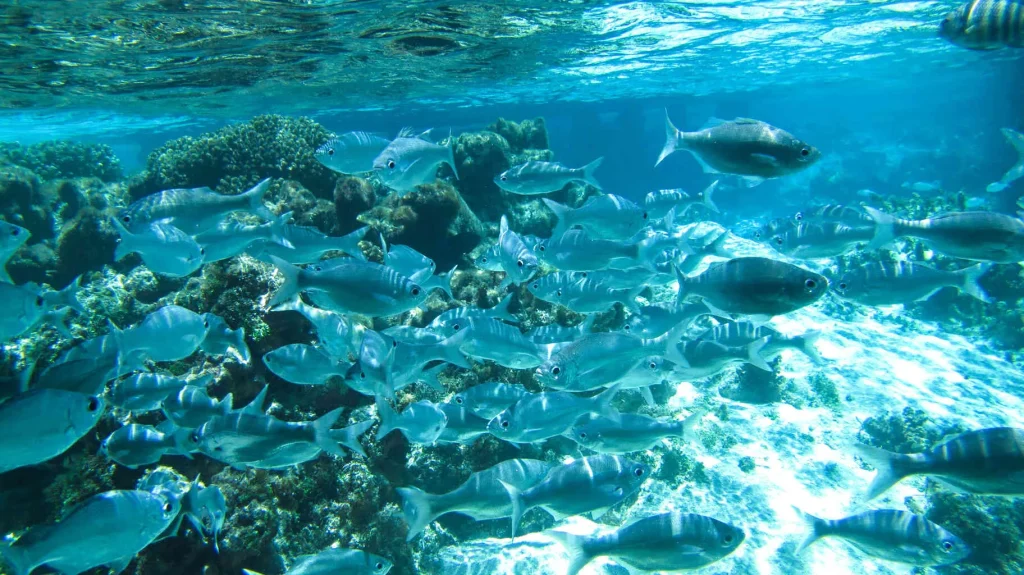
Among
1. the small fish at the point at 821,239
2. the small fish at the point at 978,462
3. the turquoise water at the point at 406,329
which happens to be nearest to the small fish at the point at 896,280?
the turquoise water at the point at 406,329

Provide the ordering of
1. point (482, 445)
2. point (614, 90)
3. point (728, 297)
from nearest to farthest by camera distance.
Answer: point (728, 297) < point (482, 445) < point (614, 90)

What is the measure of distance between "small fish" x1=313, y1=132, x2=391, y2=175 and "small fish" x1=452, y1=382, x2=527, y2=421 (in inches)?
122

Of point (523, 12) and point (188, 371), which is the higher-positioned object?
point (523, 12)

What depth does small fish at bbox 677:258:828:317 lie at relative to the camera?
365cm

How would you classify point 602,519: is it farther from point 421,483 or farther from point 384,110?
point 384,110

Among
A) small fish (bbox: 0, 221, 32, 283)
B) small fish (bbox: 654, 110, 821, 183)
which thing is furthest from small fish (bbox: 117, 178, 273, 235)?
small fish (bbox: 654, 110, 821, 183)

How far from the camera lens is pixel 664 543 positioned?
4207 millimetres

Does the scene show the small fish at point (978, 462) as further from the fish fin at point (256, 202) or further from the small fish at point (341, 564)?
the fish fin at point (256, 202)

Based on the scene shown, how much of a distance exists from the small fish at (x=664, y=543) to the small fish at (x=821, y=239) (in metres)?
5.52

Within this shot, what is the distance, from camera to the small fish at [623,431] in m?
4.77

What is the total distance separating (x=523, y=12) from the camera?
15039 mm

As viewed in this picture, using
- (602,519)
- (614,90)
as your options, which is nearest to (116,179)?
(602,519)

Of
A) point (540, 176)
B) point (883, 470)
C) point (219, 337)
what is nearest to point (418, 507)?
point (219, 337)

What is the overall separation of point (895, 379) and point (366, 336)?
13.0 metres
